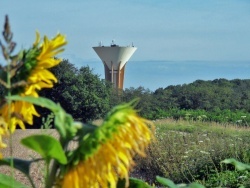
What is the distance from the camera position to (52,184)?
1126mm

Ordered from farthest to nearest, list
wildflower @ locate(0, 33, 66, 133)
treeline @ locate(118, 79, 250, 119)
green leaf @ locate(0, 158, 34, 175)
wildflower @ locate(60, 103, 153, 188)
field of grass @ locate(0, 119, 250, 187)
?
treeline @ locate(118, 79, 250, 119) → field of grass @ locate(0, 119, 250, 187) → green leaf @ locate(0, 158, 34, 175) → wildflower @ locate(0, 33, 66, 133) → wildflower @ locate(60, 103, 153, 188)

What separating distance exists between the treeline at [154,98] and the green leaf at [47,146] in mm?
11927

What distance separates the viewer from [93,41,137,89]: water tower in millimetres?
30578

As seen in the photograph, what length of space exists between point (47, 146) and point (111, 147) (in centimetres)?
12

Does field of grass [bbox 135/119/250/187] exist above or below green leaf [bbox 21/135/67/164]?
below

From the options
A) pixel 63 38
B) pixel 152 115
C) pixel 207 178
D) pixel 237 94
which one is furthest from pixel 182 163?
pixel 237 94

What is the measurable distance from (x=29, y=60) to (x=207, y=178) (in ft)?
23.5

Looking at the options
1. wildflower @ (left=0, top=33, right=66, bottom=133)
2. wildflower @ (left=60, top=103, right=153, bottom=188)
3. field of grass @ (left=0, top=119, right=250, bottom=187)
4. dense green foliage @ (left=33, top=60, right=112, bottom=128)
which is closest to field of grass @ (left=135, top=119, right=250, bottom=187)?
field of grass @ (left=0, top=119, right=250, bottom=187)

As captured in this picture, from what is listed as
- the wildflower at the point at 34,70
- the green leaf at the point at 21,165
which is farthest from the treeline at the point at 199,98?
the wildflower at the point at 34,70

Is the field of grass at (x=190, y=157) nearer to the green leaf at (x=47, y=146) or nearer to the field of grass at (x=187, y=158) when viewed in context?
the field of grass at (x=187, y=158)

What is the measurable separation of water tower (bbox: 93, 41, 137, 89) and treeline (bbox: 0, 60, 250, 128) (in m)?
2.06

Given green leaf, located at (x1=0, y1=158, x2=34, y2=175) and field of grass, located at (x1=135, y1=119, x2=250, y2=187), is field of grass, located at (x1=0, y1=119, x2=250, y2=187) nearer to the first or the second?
field of grass, located at (x1=135, y1=119, x2=250, y2=187)

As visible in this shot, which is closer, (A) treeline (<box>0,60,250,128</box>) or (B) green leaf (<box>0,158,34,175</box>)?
(B) green leaf (<box>0,158,34,175</box>)

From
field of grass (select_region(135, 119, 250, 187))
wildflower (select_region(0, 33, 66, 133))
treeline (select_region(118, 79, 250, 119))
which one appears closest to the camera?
wildflower (select_region(0, 33, 66, 133))
